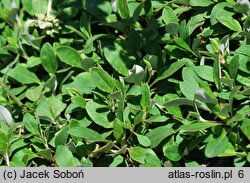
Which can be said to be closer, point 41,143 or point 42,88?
point 41,143

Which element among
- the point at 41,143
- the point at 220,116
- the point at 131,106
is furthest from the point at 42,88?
the point at 220,116

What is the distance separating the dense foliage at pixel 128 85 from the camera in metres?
2.10

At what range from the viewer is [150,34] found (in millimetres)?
2504

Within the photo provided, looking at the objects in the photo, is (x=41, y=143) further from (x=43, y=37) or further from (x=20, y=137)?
(x=43, y=37)

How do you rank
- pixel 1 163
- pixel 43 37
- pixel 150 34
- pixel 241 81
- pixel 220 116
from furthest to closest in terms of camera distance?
1. pixel 43 37
2. pixel 150 34
3. pixel 1 163
4. pixel 241 81
5. pixel 220 116

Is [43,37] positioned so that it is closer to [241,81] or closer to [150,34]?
[150,34]

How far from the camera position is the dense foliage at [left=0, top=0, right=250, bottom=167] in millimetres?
2104

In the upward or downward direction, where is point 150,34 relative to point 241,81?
upward

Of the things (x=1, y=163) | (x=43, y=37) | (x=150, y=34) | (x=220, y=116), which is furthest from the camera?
(x=43, y=37)

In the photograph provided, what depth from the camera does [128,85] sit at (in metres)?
2.30

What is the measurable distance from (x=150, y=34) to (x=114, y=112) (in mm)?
449

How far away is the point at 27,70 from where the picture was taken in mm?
2637

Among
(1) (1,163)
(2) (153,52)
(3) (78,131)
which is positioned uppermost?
(2) (153,52)

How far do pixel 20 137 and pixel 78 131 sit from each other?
0.33 m
